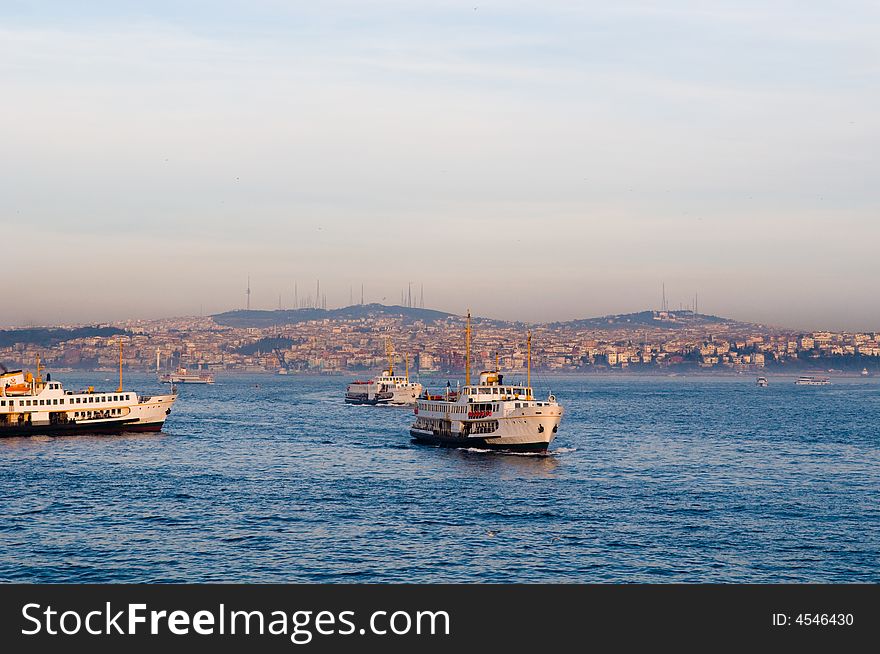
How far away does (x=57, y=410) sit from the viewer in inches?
3755

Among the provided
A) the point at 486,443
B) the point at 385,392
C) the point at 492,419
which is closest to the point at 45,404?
the point at 486,443

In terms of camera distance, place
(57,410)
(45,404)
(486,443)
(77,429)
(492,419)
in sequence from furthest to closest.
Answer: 1. (77,429)
2. (57,410)
3. (45,404)
4. (486,443)
5. (492,419)

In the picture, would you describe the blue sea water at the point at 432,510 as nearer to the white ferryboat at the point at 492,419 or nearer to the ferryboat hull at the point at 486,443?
the ferryboat hull at the point at 486,443

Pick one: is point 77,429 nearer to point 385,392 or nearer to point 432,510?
point 432,510

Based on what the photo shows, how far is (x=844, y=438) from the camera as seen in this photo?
101m

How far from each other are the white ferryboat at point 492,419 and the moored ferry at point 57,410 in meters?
29.1

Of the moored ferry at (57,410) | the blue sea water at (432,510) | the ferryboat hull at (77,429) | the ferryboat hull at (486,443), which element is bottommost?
the blue sea water at (432,510)

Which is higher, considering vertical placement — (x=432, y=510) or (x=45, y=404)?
(x=45, y=404)

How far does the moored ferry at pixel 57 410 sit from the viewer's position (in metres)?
93.6

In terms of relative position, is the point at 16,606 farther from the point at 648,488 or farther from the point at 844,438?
the point at 844,438

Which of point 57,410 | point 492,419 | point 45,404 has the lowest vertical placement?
point 492,419

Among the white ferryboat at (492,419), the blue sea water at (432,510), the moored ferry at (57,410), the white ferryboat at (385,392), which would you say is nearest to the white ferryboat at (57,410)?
the moored ferry at (57,410)

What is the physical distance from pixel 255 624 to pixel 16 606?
6.56m

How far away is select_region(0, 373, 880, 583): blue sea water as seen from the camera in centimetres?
4122
